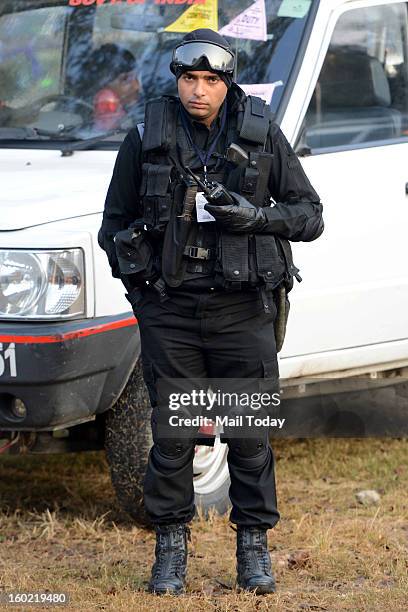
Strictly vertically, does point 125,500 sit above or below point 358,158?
below

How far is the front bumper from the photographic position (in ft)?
15.3

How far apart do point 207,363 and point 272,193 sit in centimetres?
58

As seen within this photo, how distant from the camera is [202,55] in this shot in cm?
414

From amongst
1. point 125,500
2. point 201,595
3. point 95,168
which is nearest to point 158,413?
point 201,595

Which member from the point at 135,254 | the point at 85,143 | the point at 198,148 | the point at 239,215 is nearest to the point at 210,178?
the point at 198,148

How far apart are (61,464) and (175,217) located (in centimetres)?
279

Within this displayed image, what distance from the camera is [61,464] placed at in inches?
264

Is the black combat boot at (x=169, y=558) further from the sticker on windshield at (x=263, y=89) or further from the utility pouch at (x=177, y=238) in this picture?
the sticker on windshield at (x=263, y=89)

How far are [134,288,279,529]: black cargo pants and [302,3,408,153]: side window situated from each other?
1378 mm

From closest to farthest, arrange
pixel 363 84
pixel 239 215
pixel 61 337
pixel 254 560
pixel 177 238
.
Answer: pixel 239 215, pixel 177 238, pixel 254 560, pixel 61 337, pixel 363 84

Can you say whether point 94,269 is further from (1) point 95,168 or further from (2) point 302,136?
(2) point 302,136

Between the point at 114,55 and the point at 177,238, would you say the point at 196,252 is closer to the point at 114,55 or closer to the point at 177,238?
the point at 177,238

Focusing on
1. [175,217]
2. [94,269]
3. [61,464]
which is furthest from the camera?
[61,464]

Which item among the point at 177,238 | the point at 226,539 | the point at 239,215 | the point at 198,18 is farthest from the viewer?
the point at 198,18
